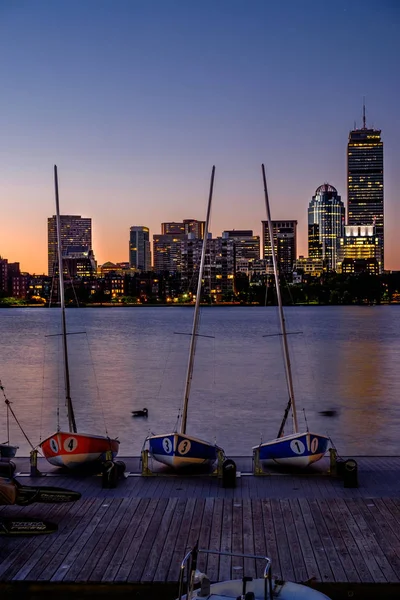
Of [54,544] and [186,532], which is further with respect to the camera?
[186,532]

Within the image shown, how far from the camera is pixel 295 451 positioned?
16.3 m

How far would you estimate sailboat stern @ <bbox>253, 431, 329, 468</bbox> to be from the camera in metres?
16.2

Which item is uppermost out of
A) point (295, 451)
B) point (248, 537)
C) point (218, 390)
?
point (295, 451)

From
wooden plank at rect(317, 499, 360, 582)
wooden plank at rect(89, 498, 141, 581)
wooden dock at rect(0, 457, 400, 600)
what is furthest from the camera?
wooden plank at rect(89, 498, 141, 581)

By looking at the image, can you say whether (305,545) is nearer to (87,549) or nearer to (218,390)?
(87,549)

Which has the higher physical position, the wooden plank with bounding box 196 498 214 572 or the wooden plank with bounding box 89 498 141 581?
the wooden plank with bounding box 89 498 141 581

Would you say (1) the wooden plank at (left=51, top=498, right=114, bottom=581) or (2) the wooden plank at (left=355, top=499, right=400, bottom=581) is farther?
(2) the wooden plank at (left=355, top=499, right=400, bottom=581)

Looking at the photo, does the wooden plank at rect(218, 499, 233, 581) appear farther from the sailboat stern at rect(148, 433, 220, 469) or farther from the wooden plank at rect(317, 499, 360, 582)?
the sailboat stern at rect(148, 433, 220, 469)

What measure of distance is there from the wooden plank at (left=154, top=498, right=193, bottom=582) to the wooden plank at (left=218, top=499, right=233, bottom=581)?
606 mm

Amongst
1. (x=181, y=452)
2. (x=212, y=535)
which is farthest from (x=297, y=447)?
(x=212, y=535)

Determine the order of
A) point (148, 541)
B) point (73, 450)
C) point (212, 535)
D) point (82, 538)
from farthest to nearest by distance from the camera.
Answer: point (73, 450), point (212, 535), point (82, 538), point (148, 541)

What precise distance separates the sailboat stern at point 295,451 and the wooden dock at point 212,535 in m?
1.17

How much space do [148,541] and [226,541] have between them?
1226 millimetres

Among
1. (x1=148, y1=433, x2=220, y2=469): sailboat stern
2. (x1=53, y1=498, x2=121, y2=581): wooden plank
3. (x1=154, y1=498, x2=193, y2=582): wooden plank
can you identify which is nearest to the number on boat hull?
(x1=148, y1=433, x2=220, y2=469): sailboat stern
